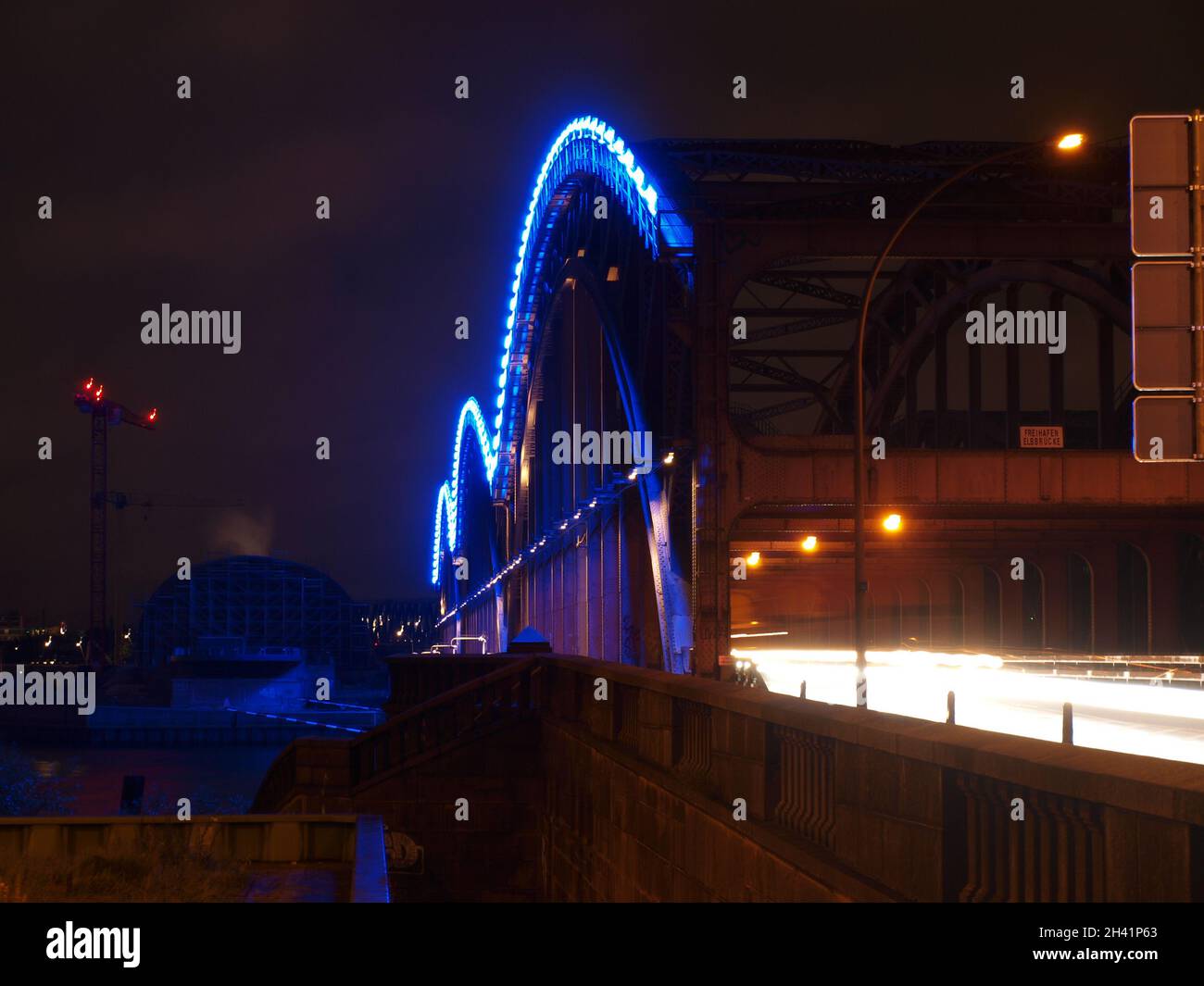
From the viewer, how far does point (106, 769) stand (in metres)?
113

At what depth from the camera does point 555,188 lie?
191 feet

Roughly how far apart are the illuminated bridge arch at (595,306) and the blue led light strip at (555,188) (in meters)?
0.07

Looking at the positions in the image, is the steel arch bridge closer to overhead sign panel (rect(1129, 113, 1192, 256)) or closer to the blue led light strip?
the blue led light strip

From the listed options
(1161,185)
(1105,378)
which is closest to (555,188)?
(1105,378)

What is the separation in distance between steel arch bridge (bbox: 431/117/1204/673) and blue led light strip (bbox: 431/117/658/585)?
0.53 ft

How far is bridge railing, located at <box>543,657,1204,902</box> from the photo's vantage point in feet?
23.5

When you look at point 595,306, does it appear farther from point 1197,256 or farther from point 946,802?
point 946,802

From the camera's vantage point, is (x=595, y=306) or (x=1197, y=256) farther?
(x=595, y=306)

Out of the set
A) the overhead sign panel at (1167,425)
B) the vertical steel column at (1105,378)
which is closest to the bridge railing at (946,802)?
the overhead sign panel at (1167,425)

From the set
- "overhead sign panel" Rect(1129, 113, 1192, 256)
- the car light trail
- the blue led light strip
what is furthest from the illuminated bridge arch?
"overhead sign panel" Rect(1129, 113, 1192, 256)

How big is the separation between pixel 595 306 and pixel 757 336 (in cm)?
738

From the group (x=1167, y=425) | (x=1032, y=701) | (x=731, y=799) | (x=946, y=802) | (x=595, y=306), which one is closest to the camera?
(x=946, y=802)

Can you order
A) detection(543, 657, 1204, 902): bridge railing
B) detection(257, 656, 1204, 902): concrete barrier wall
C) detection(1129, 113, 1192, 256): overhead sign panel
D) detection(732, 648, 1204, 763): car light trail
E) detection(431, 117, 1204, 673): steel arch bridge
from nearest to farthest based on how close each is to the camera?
A: 1. detection(543, 657, 1204, 902): bridge railing
2. detection(257, 656, 1204, 902): concrete barrier wall
3. detection(1129, 113, 1192, 256): overhead sign panel
4. detection(732, 648, 1204, 763): car light trail
5. detection(431, 117, 1204, 673): steel arch bridge
